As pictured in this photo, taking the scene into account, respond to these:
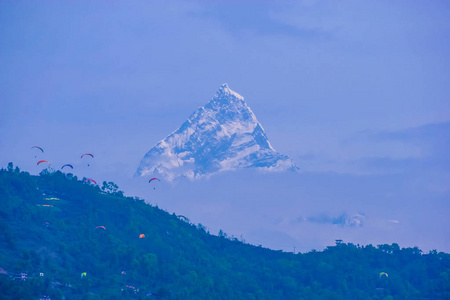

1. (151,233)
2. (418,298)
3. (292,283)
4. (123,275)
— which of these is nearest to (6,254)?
(123,275)

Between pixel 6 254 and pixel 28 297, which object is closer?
pixel 28 297

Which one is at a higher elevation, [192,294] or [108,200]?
[108,200]

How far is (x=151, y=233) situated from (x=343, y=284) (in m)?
39.4

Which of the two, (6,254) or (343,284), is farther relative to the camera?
(343,284)

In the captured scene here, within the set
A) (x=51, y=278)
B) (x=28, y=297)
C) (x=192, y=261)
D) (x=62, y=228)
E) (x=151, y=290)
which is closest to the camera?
(x=28, y=297)

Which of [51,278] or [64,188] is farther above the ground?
[64,188]

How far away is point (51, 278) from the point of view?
149 m

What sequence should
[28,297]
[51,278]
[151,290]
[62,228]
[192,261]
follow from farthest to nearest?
[192,261]
[62,228]
[151,290]
[51,278]
[28,297]

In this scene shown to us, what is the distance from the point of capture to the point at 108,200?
649ft

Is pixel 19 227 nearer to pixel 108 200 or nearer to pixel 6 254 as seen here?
pixel 6 254

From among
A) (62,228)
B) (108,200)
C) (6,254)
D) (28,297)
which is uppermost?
(108,200)

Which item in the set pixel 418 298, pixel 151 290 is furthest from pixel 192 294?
pixel 418 298

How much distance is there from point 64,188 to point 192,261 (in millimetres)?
29363

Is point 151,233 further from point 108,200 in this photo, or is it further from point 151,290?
point 151,290
